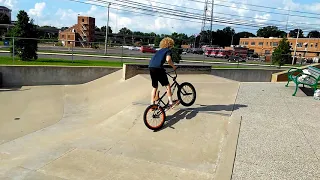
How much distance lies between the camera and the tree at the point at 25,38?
17328 millimetres

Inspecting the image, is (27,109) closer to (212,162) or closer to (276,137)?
(212,162)

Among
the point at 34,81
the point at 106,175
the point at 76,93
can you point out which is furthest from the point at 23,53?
the point at 106,175

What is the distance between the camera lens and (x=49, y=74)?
48.0ft

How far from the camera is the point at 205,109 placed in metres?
7.18

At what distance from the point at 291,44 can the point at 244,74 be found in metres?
81.1

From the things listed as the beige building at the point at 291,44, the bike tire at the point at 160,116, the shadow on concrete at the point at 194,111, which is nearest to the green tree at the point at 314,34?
the beige building at the point at 291,44

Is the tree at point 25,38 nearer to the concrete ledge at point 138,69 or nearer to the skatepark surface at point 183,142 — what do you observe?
the concrete ledge at point 138,69

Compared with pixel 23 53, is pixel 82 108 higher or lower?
lower

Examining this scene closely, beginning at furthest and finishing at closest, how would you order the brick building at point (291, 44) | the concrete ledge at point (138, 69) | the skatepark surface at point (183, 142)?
the brick building at point (291, 44) → the concrete ledge at point (138, 69) → the skatepark surface at point (183, 142)

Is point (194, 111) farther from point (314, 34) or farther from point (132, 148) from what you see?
point (314, 34)

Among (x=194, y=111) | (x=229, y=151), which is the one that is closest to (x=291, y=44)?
(x=194, y=111)

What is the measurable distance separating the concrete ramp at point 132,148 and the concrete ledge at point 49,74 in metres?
6.56

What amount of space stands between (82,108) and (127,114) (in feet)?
13.5

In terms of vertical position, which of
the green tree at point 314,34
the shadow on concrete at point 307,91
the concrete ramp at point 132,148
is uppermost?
the green tree at point 314,34
